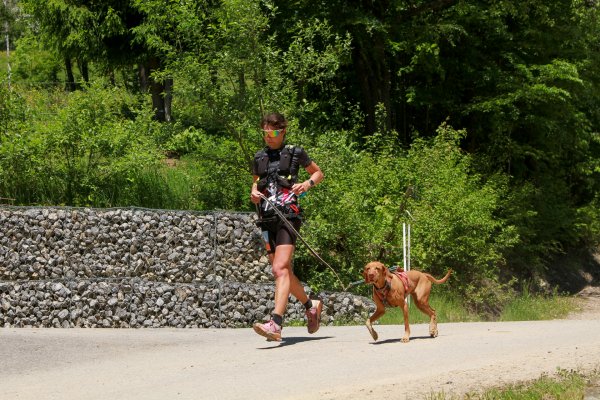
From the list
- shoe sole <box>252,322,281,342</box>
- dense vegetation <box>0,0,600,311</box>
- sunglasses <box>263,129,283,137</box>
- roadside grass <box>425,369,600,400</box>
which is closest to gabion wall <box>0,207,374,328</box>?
dense vegetation <box>0,0,600,311</box>

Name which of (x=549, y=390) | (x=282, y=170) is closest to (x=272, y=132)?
(x=282, y=170)

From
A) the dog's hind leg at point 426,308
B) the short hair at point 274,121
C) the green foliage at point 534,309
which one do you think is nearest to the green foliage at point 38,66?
the green foliage at point 534,309

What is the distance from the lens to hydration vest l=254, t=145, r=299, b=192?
10.2 meters

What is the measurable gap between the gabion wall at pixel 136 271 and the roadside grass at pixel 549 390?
6.37 metres

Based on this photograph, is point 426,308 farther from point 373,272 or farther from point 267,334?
point 267,334

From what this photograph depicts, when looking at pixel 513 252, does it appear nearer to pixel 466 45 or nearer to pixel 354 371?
pixel 466 45

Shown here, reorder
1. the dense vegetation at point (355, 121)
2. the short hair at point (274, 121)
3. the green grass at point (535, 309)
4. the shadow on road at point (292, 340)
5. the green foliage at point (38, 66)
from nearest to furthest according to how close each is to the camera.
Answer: the short hair at point (274, 121) → the shadow on road at point (292, 340) → the dense vegetation at point (355, 121) → the green grass at point (535, 309) → the green foliage at point (38, 66)

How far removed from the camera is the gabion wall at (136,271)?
14.0 m

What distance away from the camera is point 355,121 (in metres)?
23.0

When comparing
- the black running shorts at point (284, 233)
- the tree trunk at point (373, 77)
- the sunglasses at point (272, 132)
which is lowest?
the black running shorts at point (284, 233)

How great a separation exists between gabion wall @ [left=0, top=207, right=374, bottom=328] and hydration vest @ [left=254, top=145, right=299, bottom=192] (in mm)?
4420

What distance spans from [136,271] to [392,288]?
6028mm

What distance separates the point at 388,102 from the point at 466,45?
10.2 ft

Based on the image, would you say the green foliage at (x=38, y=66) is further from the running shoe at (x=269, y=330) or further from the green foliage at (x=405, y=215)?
the running shoe at (x=269, y=330)
